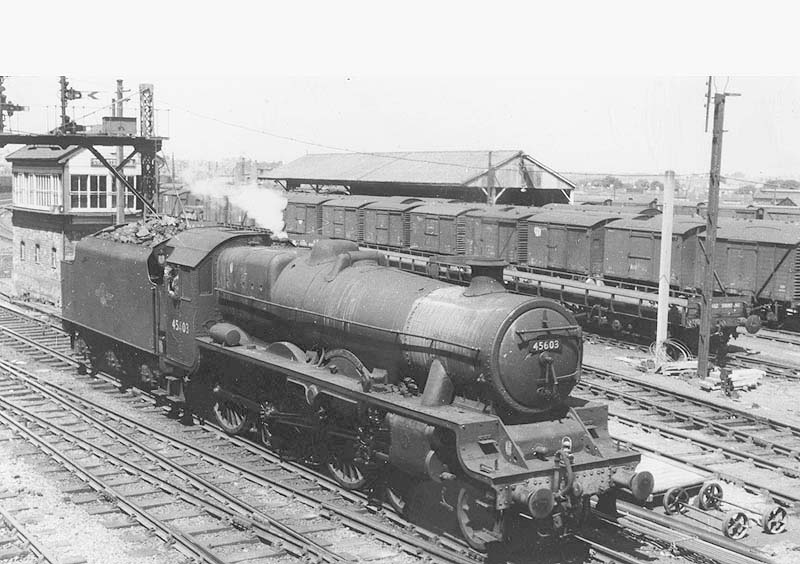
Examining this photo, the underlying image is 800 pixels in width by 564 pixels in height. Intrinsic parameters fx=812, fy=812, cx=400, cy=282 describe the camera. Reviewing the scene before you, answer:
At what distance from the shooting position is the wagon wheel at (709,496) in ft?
33.4

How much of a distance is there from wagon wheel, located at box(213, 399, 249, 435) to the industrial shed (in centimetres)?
2294

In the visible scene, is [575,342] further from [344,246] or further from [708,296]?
[708,296]

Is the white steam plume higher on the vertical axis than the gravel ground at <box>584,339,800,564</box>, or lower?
higher

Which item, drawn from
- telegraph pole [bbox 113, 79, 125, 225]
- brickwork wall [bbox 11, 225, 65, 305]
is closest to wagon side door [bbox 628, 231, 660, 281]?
telegraph pole [bbox 113, 79, 125, 225]

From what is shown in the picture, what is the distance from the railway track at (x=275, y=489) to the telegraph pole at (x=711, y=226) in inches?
369

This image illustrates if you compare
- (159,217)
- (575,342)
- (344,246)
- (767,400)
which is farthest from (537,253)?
(575,342)

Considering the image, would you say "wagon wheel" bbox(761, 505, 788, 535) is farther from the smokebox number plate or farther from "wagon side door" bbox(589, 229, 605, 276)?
"wagon side door" bbox(589, 229, 605, 276)

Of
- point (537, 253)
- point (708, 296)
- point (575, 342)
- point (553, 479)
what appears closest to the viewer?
point (553, 479)

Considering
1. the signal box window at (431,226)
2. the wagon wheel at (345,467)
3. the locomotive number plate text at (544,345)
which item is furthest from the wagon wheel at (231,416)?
the signal box window at (431,226)

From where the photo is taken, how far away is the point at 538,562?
879 centimetres

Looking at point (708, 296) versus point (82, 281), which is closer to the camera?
point (82, 281)

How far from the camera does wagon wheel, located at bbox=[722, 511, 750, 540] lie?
9344mm

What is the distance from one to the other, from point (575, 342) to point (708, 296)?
10530 millimetres

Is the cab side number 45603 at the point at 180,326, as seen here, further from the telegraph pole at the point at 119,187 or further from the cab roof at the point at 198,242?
the telegraph pole at the point at 119,187
